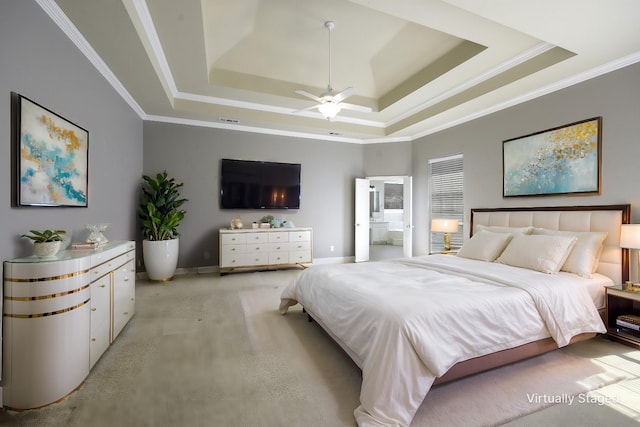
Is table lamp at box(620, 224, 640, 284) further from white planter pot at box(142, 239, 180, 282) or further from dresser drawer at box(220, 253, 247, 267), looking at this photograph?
white planter pot at box(142, 239, 180, 282)

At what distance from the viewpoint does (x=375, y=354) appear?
169cm

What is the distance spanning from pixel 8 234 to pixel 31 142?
0.70 metres

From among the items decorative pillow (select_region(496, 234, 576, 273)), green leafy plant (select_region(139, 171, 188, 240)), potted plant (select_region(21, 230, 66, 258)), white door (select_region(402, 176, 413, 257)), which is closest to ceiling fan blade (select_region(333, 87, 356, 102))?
decorative pillow (select_region(496, 234, 576, 273))

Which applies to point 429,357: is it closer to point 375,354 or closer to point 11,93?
point 375,354

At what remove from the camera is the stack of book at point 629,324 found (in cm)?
252

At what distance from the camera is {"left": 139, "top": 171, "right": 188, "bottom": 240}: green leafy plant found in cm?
444

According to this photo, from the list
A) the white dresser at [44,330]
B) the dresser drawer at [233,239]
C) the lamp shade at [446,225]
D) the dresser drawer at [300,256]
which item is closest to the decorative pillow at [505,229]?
the lamp shade at [446,225]

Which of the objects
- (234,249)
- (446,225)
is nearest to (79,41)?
(234,249)

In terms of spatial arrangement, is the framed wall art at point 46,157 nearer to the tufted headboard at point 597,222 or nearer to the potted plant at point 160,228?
the potted plant at point 160,228

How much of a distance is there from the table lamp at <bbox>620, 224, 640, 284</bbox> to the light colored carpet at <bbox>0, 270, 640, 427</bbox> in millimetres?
922

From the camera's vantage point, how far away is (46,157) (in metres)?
2.27

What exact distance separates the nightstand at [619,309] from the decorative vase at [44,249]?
4.60 m

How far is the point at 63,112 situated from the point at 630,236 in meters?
5.27

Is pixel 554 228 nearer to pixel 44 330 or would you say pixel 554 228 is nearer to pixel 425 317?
pixel 425 317
